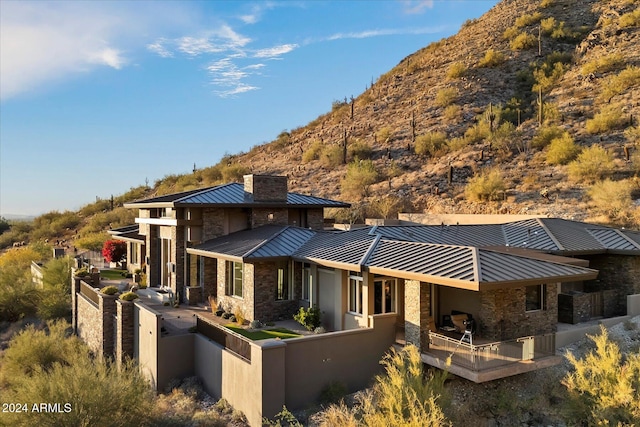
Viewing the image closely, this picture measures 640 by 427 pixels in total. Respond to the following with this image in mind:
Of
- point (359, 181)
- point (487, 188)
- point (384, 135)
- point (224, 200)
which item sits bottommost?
point (224, 200)

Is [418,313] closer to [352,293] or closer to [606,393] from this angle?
[352,293]

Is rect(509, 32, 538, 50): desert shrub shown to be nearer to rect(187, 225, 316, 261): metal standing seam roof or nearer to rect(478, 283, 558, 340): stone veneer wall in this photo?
rect(187, 225, 316, 261): metal standing seam roof

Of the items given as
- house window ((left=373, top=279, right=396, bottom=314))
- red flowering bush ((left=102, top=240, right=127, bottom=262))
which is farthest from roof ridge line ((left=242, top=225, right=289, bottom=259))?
red flowering bush ((left=102, top=240, right=127, bottom=262))

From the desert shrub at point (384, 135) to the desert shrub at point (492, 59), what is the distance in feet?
54.2

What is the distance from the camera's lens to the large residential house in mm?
12352

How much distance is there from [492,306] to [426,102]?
46.6m

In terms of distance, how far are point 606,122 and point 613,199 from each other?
14.2m

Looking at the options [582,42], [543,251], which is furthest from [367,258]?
[582,42]

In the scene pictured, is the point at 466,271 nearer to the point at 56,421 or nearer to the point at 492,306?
the point at 492,306

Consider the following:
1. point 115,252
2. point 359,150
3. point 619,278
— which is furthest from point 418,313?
point 359,150

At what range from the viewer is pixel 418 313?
13.1 metres

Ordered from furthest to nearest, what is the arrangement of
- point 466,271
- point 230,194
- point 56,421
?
1. point 230,194
2. point 466,271
3. point 56,421

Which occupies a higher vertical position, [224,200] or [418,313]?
[224,200]

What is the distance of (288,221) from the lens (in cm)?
2334
